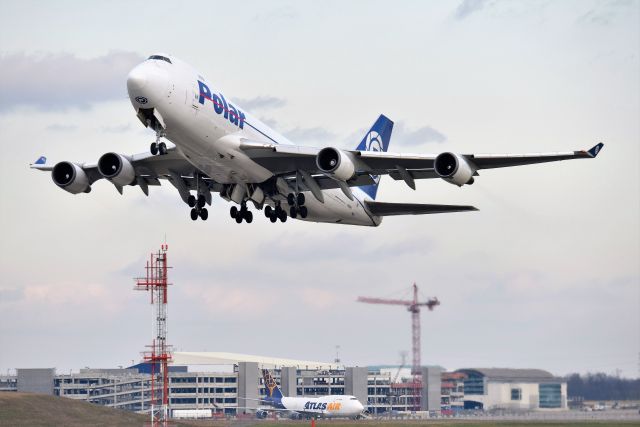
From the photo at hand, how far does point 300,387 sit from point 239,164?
72774 mm

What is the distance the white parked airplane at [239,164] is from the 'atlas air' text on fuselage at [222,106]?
2.4 inches

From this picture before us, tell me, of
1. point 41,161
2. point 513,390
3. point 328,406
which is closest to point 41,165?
point 41,161

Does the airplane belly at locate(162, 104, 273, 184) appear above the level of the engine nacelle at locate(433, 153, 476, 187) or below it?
above

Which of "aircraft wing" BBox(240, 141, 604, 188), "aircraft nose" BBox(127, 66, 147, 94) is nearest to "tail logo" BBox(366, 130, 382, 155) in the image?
"aircraft wing" BBox(240, 141, 604, 188)

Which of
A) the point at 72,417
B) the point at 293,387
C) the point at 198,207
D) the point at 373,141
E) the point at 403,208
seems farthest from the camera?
the point at 293,387

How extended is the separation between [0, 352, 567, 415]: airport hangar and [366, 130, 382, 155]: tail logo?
4661 centimetres

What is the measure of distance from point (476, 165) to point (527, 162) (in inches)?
102

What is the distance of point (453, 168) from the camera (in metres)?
48.2

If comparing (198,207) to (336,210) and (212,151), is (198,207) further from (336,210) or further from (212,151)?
(336,210)

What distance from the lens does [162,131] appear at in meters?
46.7

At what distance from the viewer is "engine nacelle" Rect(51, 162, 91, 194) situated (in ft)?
182

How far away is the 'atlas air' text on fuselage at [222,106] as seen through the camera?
47656 millimetres

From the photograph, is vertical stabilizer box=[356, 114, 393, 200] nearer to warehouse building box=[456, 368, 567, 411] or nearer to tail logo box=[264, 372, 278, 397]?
tail logo box=[264, 372, 278, 397]

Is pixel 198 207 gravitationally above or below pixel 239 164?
below
